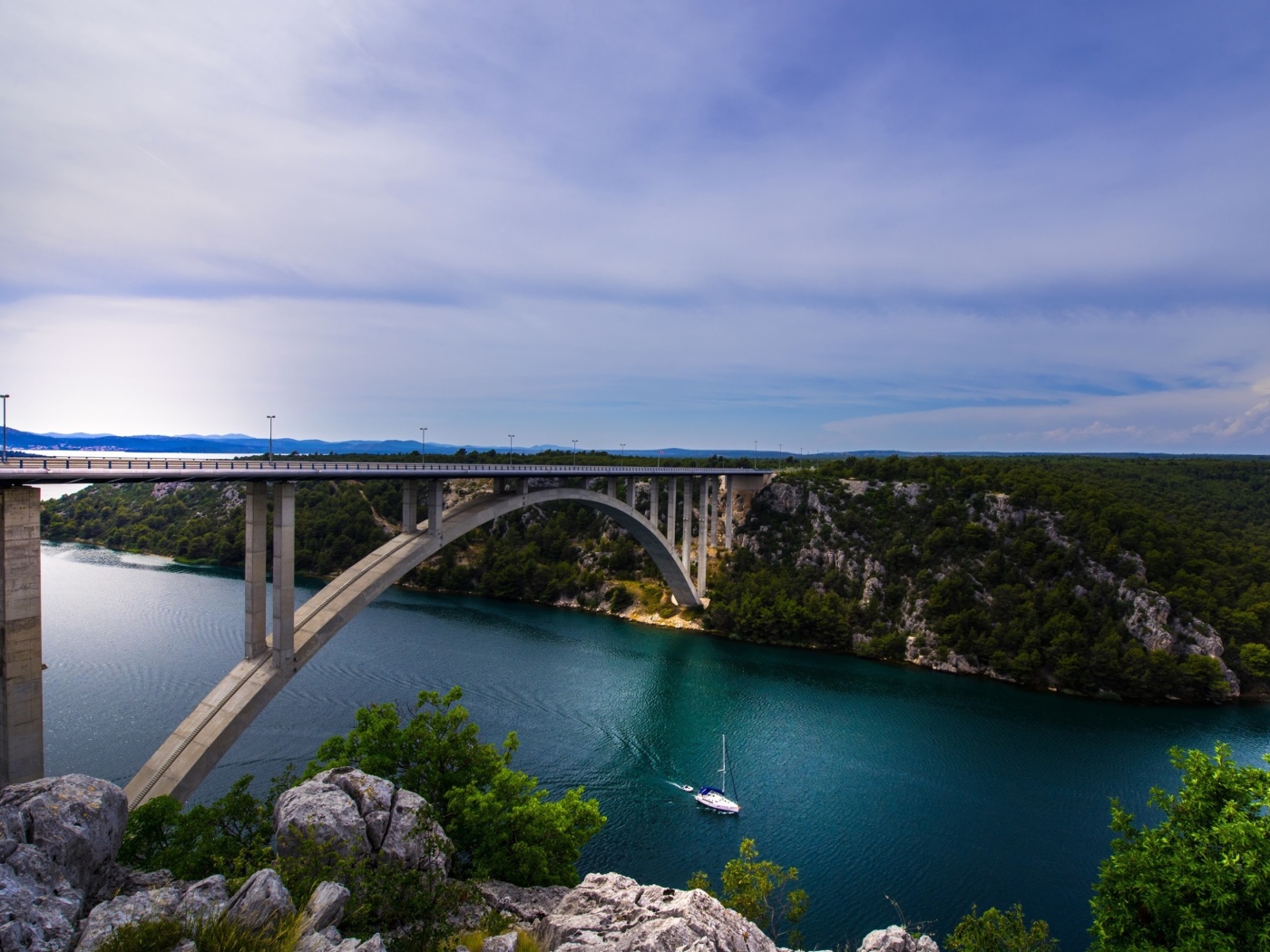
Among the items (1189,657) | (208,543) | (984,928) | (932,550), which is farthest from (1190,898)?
(208,543)

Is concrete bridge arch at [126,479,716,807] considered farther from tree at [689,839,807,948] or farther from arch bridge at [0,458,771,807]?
tree at [689,839,807,948]

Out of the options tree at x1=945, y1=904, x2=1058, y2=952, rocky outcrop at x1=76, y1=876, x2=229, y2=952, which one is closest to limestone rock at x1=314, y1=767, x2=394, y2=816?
rocky outcrop at x1=76, y1=876, x2=229, y2=952

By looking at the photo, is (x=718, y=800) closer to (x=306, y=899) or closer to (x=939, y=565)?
(x=306, y=899)

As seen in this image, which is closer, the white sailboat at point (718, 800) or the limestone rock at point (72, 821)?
the limestone rock at point (72, 821)

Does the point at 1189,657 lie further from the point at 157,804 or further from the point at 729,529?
the point at 157,804

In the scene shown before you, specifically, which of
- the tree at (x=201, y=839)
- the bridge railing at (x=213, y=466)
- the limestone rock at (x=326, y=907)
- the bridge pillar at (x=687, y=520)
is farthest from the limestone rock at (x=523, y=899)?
the bridge pillar at (x=687, y=520)

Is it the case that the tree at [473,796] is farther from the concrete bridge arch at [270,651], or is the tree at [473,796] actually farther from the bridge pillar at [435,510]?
the bridge pillar at [435,510]
